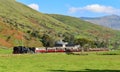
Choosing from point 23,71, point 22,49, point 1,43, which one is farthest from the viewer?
point 1,43

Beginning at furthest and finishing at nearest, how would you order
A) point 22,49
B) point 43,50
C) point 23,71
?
point 43,50, point 22,49, point 23,71

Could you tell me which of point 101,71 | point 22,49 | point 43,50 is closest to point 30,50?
point 22,49

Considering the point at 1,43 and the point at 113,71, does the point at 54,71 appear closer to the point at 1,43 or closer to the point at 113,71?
the point at 113,71

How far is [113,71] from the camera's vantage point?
1914 inches

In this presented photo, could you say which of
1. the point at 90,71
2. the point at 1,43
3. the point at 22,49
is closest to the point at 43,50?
the point at 22,49

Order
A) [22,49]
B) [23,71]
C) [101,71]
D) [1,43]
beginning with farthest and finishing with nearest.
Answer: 1. [1,43]
2. [22,49]
3. [101,71]
4. [23,71]

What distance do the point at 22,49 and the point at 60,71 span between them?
73.0 m

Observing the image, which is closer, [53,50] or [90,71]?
[90,71]

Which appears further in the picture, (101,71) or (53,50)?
(53,50)

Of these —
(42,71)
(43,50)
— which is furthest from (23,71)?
(43,50)

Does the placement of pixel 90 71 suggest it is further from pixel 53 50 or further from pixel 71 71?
pixel 53 50

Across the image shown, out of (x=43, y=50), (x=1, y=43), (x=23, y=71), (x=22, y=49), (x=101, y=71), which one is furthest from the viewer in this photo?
(x=1, y=43)

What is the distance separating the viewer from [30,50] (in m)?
120

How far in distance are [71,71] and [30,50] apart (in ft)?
243
